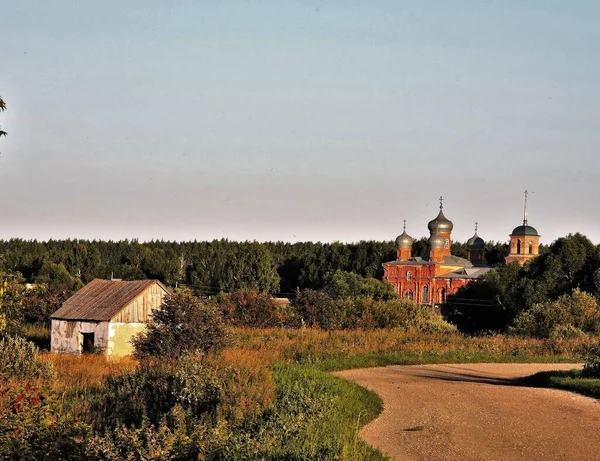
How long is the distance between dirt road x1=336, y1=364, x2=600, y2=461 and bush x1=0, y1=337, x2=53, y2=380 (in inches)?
252

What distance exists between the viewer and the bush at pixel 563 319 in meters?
45.9

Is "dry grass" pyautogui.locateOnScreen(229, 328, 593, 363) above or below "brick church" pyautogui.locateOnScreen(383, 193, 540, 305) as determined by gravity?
below

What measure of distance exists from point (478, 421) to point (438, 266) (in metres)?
90.7

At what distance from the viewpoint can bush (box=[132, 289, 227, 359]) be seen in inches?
1080

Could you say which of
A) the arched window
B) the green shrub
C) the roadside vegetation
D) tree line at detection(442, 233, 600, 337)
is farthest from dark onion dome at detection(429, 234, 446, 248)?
the green shrub

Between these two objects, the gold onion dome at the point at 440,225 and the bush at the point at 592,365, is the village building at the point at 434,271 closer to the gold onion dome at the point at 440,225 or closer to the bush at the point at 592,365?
the gold onion dome at the point at 440,225

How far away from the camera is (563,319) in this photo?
153ft

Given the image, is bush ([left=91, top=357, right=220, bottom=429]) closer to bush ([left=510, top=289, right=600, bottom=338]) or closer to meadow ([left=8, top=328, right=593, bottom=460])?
meadow ([left=8, top=328, right=593, bottom=460])

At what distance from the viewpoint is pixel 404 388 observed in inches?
963

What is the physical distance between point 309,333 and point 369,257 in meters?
86.0

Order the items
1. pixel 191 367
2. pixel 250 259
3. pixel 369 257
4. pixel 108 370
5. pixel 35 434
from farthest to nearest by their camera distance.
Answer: pixel 369 257
pixel 250 259
pixel 108 370
pixel 191 367
pixel 35 434

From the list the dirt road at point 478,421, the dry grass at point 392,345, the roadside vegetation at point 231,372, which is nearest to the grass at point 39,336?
the roadside vegetation at point 231,372

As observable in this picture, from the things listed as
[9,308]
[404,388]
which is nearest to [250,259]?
[404,388]

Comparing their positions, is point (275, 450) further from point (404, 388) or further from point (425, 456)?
point (404, 388)
